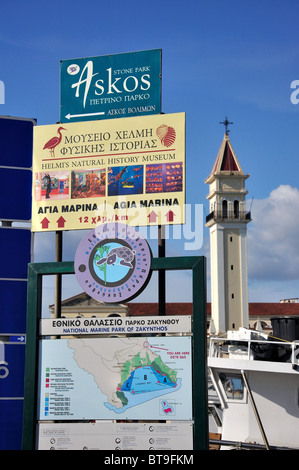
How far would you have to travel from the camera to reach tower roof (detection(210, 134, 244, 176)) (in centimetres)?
8225

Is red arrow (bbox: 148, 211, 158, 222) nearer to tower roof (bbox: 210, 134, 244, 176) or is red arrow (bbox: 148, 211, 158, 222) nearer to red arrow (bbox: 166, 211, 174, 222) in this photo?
red arrow (bbox: 166, 211, 174, 222)

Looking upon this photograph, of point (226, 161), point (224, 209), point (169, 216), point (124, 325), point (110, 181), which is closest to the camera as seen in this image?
point (124, 325)

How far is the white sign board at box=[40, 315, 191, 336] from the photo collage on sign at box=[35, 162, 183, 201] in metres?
3.60

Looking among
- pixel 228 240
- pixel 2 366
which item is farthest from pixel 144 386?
pixel 228 240

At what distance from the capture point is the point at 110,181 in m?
14.8

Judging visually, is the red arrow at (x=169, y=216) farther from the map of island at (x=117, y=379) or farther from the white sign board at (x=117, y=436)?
the white sign board at (x=117, y=436)

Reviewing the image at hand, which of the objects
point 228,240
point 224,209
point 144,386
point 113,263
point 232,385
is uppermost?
point 224,209

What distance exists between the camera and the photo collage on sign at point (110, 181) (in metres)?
14.3

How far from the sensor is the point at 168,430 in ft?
37.7

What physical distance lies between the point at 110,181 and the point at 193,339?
4.93 metres

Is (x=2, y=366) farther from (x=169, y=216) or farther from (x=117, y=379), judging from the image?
(x=169, y=216)

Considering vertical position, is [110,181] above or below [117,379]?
above

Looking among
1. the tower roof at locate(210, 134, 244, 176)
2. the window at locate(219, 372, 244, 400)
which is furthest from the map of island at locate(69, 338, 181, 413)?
the tower roof at locate(210, 134, 244, 176)
